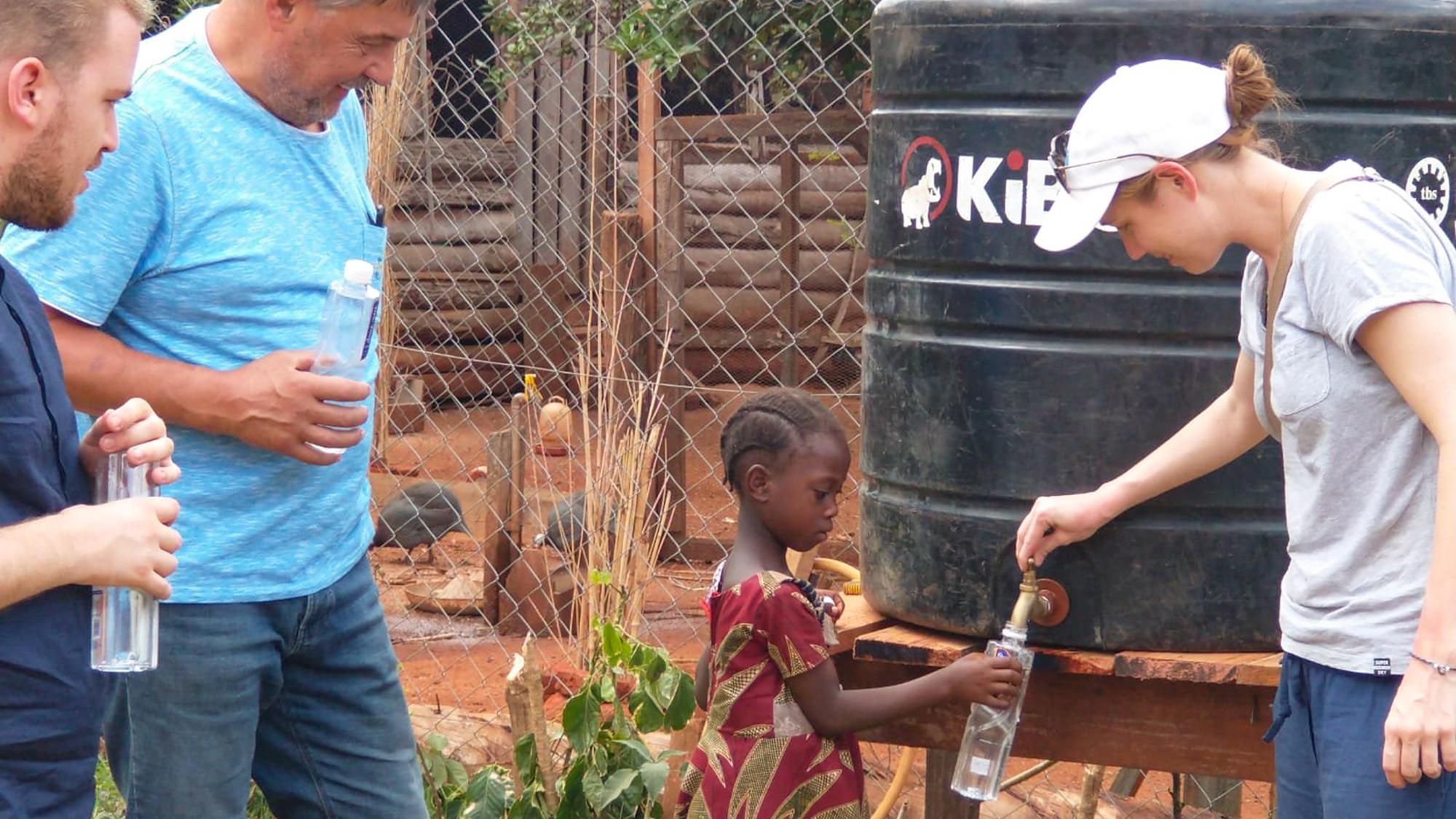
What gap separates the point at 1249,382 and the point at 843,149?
6201 mm

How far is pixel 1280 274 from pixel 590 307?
108 inches

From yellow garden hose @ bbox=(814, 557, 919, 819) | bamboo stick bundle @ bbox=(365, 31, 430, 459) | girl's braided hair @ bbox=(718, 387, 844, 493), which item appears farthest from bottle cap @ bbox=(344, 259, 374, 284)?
bamboo stick bundle @ bbox=(365, 31, 430, 459)

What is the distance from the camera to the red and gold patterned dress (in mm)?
2750

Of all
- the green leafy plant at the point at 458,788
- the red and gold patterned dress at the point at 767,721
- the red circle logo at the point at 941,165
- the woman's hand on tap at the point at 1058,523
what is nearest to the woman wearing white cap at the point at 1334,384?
the woman's hand on tap at the point at 1058,523

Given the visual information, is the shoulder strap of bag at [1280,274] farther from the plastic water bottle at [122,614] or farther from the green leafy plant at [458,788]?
the green leafy plant at [458,788]

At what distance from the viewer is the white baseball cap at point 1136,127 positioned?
2.17m

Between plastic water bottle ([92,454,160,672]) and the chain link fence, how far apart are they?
200 centimetres

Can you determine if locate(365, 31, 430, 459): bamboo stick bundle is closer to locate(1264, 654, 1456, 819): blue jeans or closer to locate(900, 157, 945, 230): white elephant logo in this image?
locate(900, 157, 945, 230): white elephant logo

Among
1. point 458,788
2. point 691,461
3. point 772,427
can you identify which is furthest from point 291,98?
point 691,461

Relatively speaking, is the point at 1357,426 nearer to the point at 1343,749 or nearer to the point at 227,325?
the point at 1343,749

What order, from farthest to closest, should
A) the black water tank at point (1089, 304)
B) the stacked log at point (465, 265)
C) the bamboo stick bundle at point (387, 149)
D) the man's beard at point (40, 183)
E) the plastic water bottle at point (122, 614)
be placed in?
the stacked log at point (465, 265) < the bamboo stick bundle at point (387, 149) < the black water tank at point (1089, 304) < the plastic water bottle at point (122, 614) < the man's beard at point (40, 183)

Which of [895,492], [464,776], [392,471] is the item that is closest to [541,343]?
[392,471]

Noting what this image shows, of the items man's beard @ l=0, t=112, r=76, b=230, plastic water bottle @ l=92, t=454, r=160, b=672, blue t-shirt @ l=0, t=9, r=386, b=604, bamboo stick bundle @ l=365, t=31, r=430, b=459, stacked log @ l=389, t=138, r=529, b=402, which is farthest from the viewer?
stacked log @ l=389, t=138, r=529, b=402

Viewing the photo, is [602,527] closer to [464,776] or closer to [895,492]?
[464,776]
